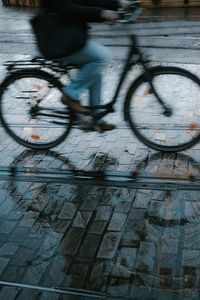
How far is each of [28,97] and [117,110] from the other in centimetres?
137

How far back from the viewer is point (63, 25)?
3957 mm

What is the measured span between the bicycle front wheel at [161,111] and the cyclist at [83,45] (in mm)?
366

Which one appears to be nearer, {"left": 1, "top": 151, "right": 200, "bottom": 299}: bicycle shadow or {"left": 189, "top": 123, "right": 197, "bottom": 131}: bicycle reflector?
{"left": 1, "top": 151, "right": 200, "bottom": 299}: bicycle shadow

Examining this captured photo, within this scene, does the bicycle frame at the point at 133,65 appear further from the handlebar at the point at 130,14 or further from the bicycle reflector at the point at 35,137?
the bicycle reflector at the point at 35,137

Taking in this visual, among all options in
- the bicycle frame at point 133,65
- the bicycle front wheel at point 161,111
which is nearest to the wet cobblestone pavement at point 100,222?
the bicycle front wheel at point 161,111

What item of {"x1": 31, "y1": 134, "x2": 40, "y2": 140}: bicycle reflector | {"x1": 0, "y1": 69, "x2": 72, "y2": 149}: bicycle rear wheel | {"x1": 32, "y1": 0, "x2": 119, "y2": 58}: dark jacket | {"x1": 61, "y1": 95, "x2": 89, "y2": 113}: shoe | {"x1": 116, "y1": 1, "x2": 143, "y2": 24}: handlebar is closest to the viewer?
{"x1": 32, "y1": 0, "x2": 119, "y2": 58}: dark jacket

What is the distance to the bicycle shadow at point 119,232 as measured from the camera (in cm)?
291

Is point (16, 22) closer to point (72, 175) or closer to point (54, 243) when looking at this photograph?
point (72, 175)

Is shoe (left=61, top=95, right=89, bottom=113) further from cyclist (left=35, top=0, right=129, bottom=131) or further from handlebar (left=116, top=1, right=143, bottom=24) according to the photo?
handlebar (left=116, top=1, right=143, bottom=24)

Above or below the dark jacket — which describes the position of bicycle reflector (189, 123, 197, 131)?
below

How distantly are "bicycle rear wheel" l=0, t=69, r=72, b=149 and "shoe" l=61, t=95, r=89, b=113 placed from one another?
0.10 metres

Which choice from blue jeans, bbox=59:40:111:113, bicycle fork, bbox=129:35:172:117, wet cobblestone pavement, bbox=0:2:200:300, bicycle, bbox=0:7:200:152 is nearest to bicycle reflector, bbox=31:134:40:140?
bicycle, bbox=0:7:200:152

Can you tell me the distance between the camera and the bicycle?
169 inches

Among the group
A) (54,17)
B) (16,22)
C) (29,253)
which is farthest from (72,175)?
(16,22)
